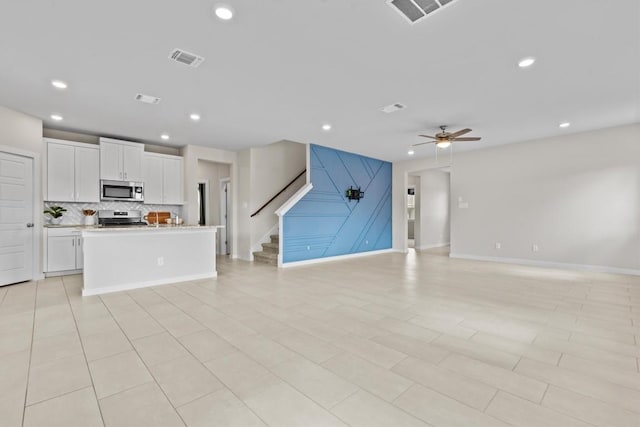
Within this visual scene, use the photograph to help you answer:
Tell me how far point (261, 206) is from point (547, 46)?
6.01 metres

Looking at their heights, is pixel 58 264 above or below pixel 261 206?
below

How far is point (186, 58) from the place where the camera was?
10.0 ft

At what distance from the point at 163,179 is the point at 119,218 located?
1226 mm

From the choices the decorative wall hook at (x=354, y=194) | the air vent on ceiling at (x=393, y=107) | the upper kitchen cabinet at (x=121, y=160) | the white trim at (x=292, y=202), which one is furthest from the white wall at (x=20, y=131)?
the decorative wall hook at (x=354, y=194)

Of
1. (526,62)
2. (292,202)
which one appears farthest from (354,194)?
(526,62)

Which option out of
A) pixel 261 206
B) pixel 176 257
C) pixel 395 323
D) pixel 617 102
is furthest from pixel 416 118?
pixel 176 257

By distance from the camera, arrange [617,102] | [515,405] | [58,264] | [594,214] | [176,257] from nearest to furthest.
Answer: [515,405]
[617,102]
[176,257]
[58,264]
[594,214]

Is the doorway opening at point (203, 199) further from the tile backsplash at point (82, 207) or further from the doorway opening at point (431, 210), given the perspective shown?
the doorway opening at point (431, 210)

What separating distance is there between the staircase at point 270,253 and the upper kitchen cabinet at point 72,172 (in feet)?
11.5

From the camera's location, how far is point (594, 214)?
5738 mm

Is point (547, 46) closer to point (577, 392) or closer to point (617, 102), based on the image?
point (617, 102)

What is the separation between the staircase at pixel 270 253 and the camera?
21.5 feet

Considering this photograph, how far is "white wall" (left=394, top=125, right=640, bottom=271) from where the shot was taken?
214 inches

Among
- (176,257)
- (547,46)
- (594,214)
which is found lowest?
(176,257)
